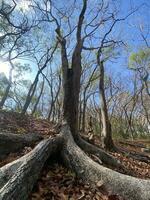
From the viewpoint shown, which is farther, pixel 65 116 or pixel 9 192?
pixel 65 116

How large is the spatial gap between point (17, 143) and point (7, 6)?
44.5 ft

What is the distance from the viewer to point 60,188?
15.6 ft

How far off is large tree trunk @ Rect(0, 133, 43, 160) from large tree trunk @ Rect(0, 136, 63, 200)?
1.12 m

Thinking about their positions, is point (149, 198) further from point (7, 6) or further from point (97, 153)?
point (7, 6)

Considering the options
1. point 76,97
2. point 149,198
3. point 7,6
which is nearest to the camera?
point 149,198

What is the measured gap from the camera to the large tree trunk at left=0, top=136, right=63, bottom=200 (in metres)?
3.49

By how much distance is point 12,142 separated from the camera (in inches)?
255

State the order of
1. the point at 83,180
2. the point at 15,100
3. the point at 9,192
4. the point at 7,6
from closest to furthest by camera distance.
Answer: the point at 9,192 < the point at 83,180 < the point at 7,6 < the point at 15,100

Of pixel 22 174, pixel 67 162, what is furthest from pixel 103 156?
pixel 22 174

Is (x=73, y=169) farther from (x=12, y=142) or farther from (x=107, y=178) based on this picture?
(x=12, y=142)

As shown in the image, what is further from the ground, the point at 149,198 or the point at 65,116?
the point at 65,116

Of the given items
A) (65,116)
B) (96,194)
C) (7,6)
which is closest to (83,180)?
(96,194)

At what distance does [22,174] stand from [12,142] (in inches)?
101

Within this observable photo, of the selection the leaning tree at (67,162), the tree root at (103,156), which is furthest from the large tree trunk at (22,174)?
the tree root at (103,156)
